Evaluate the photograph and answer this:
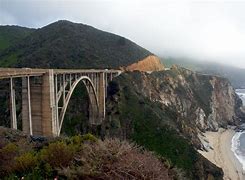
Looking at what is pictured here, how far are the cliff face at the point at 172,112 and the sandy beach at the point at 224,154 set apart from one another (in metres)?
2.90

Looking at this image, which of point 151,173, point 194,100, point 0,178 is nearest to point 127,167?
point 151,173

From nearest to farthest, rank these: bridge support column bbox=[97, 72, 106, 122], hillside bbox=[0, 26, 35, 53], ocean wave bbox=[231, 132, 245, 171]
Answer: bridge support column bbox=[97, 72, 106, 122] < ocean wave bbox=[231, 132, 245, 171] < hillside bbox=[0, 26, 35, 53]

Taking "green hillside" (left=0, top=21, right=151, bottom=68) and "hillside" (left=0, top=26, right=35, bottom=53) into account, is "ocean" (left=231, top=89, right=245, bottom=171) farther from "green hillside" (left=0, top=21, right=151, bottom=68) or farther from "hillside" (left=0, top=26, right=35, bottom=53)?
"hillside" (left=0, top=26, right=35, bottom=53)

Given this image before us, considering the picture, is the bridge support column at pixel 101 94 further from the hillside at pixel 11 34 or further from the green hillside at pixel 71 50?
the hillside at pixel 11 34

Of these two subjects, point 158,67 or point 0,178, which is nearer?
point 0,178

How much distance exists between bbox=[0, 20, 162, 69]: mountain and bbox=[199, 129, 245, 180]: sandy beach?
24.7 metres

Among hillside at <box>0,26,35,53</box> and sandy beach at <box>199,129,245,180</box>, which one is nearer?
sandy beach at <box>199,129,245,180</box>

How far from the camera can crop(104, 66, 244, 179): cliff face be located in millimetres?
50125

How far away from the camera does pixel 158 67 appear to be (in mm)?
95312

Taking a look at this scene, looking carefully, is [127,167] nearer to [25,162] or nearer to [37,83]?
[25,162]

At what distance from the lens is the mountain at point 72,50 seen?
8144 centimetres

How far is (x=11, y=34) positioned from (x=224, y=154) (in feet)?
320

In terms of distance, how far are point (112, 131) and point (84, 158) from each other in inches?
1701

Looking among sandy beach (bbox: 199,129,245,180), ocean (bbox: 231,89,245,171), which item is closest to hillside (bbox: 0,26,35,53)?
sandy beach (bbox: 199,129,245,180)
